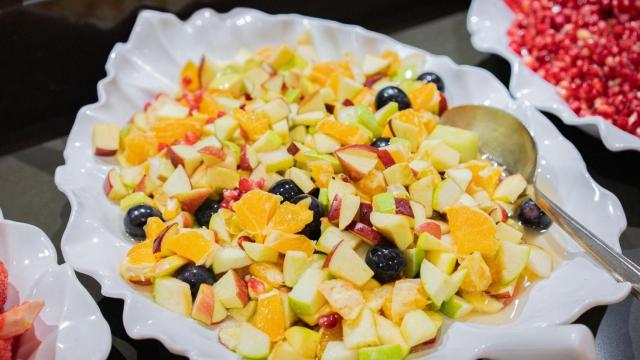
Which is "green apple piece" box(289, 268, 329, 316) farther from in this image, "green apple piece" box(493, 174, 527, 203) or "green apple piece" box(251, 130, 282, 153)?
"green apple piece" box(493, 174, 527, 203)

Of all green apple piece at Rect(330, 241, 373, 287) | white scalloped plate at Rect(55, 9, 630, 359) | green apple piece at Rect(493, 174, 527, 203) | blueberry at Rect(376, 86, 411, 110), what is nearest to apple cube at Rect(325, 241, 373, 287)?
green apple piece at Rect(330, 241, 373, 287)

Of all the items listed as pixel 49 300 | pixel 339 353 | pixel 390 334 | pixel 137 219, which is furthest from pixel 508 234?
pixel 49 300

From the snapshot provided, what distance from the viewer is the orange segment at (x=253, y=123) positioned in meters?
1.68

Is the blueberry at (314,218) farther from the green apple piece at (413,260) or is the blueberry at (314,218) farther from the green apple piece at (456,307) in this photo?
the green apple piece at (456,307)

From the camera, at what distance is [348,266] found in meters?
1.33

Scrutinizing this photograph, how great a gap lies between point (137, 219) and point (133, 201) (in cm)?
8

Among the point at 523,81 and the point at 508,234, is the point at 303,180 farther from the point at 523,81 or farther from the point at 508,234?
the point at 523,81

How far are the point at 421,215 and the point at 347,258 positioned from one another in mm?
234

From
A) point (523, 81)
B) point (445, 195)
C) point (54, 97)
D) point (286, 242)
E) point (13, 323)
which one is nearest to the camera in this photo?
point (13, 323)

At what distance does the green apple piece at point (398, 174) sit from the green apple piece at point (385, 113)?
24 cm

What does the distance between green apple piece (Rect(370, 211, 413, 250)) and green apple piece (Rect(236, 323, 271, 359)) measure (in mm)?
352

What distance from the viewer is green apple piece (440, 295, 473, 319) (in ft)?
4.38

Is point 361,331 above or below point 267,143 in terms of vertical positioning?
below

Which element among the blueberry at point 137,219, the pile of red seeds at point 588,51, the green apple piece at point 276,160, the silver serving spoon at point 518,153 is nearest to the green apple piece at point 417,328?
the silver serving spoon at point 518,153
